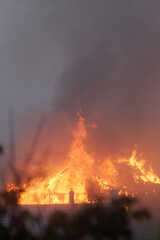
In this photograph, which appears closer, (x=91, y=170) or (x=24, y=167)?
(x=24, y=167)

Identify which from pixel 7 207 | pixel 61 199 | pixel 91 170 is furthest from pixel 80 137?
pixel 7 207

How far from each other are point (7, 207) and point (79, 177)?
98.7ft

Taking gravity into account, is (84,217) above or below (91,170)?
below

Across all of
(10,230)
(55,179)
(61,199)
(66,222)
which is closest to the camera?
(66,222)

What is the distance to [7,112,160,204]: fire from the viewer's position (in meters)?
29.3

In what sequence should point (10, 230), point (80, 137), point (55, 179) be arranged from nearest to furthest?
point (10, 230) → point (55, 179) → point (80, 137)

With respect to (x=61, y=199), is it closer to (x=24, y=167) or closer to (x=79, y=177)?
(x=79, y=177)

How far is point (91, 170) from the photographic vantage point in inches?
1380

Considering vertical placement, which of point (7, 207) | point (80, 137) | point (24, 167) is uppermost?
point (80, 137)

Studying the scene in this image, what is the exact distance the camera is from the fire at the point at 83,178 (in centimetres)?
2928

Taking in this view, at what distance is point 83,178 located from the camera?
3288 cm

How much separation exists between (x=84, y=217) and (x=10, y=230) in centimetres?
87

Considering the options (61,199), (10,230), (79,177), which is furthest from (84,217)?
(79,177)

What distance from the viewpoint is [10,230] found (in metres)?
3.18
